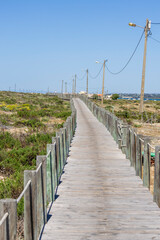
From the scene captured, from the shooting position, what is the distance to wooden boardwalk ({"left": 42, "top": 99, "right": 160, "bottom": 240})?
5133 mm

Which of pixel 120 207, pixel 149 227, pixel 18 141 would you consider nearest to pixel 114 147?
pixel 18 141

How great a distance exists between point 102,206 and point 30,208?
2.39m

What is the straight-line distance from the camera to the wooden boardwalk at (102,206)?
202 inches

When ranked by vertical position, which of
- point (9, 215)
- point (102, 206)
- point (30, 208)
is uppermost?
point (9, 215)

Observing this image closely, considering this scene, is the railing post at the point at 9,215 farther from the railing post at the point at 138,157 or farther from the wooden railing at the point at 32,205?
the railing post at the point at 138,157

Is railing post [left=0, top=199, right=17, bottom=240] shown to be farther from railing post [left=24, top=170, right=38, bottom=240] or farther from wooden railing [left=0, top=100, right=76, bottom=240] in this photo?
railing post [left=24, top=170, right=38, bottom=240]

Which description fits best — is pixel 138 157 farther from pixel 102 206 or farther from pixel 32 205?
pixel 32 205

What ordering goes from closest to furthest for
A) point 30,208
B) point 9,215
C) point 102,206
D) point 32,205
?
point 9,215 → point 30,208 → point 32,205 → point 102,206

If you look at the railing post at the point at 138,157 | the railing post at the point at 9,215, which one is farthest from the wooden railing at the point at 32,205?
the railing post at the point at 138,157

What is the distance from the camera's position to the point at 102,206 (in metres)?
6.36

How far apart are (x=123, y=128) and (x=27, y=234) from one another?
8.26 m

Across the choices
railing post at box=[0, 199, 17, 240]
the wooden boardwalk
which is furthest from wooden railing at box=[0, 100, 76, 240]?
the wooden boardwalk

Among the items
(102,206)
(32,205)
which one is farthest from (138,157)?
(32,205)

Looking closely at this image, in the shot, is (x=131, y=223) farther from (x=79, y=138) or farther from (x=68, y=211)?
(x=79, y=138)
